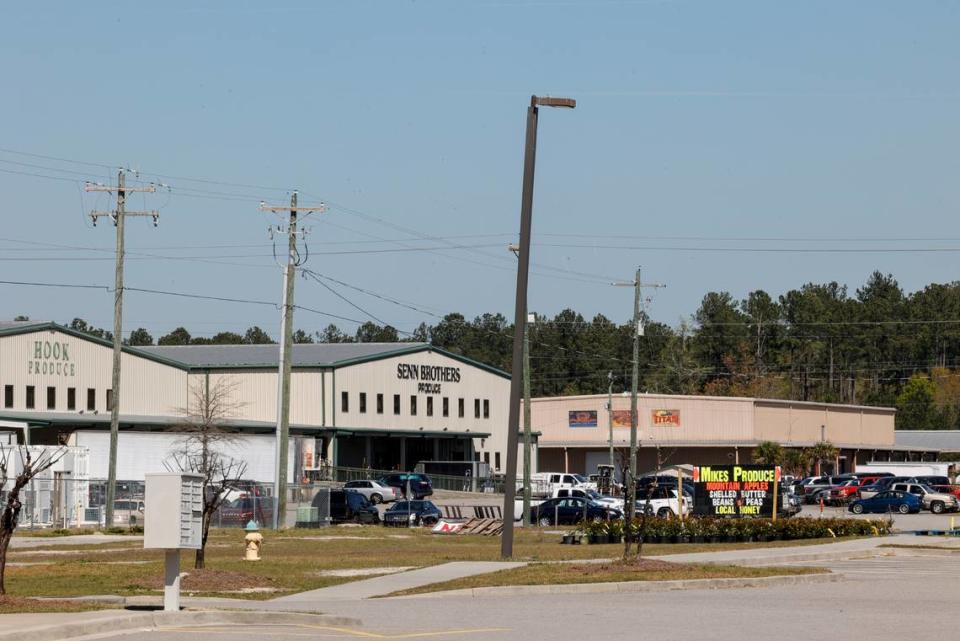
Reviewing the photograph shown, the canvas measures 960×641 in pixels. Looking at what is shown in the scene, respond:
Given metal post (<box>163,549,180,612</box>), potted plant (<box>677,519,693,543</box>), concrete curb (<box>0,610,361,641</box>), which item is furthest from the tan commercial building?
concrete curb (<box>0,610,361,641</box>)

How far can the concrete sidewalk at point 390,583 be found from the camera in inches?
876

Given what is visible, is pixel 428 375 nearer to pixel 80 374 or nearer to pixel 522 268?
pixel 80 374

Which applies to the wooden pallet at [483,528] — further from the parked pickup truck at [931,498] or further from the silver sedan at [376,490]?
the parked pickup truck at [931,498]

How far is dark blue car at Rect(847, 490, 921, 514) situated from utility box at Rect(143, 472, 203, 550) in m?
53.9

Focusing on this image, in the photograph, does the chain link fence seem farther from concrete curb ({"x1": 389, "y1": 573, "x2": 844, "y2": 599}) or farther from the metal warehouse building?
concrete curb ({"x1": 389, "y1": 573, "x2": 844, "y2": 599})

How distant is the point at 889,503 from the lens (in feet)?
224

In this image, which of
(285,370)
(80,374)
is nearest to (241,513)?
(285,370)

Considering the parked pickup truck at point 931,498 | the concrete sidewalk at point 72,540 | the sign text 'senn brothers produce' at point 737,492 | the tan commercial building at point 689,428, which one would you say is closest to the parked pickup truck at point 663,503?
the sign text 'senn brothers produce' at point 737,492

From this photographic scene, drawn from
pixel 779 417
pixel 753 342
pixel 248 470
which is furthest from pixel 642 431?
pixel 753 342

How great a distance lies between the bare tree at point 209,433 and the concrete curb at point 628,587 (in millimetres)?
23239

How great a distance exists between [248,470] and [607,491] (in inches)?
1000

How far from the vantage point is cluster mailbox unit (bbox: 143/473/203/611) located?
18.8 m

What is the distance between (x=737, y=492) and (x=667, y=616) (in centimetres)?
2650

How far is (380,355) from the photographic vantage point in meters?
92.8
